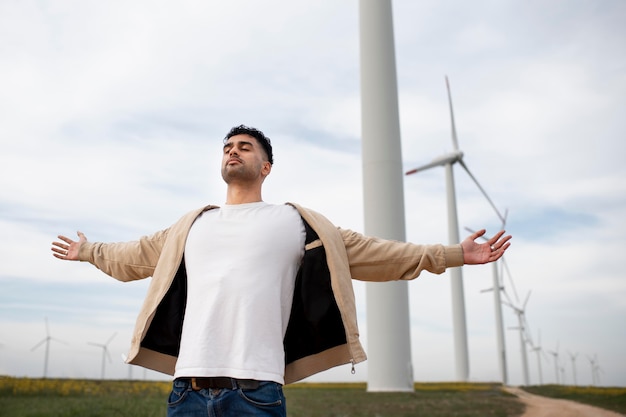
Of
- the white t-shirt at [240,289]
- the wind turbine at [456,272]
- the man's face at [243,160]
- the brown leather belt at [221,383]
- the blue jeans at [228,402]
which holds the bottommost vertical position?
the blue jeans at [228,402]

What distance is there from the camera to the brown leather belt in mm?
3709

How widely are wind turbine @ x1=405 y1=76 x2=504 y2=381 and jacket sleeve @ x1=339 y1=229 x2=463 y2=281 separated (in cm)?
4420

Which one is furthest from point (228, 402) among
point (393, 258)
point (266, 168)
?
point (266, 168)

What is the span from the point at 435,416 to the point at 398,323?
969cm

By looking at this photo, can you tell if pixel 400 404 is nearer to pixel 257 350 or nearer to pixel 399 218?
pixel 399 218

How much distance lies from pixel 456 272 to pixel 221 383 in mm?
54573

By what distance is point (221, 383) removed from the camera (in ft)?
12.2

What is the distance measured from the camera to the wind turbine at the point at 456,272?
168ft

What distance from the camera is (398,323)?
1046 inches

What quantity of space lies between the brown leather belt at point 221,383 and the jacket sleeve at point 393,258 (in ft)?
4.01

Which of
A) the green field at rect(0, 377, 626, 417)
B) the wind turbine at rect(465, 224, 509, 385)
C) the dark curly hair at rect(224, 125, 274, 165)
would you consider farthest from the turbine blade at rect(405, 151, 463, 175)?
the dark curly hair at rect(224, 125, 274, 165)

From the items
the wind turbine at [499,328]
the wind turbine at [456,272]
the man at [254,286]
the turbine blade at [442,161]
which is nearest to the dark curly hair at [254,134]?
the man at [254,286]

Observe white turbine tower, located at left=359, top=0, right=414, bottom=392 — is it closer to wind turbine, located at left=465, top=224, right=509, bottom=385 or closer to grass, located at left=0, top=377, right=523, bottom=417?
grass, located at left=0, top=377, right=523, bottom=417

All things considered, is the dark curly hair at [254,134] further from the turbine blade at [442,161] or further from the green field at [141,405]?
the turbine blade at [442,161]
